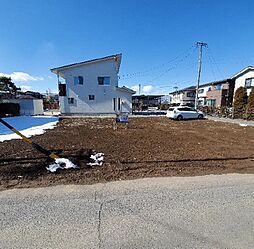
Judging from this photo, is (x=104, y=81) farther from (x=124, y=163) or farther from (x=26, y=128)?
→ (x=124, y=163)

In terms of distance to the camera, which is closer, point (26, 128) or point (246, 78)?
point (26, 128)

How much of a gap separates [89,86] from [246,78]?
991 inches

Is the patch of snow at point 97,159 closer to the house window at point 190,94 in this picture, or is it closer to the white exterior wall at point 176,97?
the house window at point 190,94

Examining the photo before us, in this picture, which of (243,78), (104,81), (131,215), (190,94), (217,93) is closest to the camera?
(131,215)

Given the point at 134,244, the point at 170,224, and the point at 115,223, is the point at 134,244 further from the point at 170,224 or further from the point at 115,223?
the point at 170,224

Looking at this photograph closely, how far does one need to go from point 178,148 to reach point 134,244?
206 inches

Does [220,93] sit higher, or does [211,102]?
[220,93]

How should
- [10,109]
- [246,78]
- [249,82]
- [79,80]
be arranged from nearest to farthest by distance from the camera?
[10,109] → [79,80] → [249,82] → [246,78]

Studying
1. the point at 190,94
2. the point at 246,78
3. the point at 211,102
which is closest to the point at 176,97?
the point at 190,94

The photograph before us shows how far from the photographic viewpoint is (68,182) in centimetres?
392

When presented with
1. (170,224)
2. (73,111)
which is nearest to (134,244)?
(170,224)

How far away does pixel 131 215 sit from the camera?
2797 millimetres

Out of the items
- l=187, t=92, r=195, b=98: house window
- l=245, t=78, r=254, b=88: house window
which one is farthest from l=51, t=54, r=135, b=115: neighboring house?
l=187, t=92, r=195, b=98: house window

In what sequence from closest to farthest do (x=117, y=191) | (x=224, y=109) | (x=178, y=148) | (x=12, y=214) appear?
(x=12, y=214) < (x=117, y=191) < (x=178, y=148) < (x=224, y=109)
